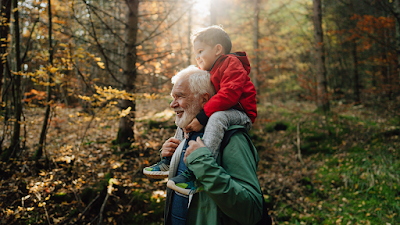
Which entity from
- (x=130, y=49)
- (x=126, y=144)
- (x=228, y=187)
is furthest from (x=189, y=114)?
(x=126, y=144)

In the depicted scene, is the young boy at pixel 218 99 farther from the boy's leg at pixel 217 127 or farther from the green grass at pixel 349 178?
the green grass at pixel 349 178

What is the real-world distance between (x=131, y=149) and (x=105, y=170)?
865 millimetres

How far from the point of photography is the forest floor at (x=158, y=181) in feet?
11.8

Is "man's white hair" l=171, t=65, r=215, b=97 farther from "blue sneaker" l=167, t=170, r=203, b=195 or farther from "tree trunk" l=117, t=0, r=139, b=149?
"tree trunk" l=117, t=0, r=139, b=149

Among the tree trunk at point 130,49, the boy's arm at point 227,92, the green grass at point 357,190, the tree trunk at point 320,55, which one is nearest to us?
the boy's arm at point 227,92

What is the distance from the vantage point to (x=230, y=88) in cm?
149

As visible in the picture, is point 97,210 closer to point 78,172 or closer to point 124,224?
point 124,224

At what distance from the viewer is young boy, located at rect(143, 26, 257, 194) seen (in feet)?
4.34

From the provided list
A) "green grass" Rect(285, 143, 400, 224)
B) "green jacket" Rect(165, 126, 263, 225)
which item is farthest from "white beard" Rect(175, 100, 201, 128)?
"green grass" Rect(285, 143, 400, 224)

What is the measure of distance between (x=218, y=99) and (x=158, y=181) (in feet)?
12.1

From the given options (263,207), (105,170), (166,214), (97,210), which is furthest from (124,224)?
(263,207)

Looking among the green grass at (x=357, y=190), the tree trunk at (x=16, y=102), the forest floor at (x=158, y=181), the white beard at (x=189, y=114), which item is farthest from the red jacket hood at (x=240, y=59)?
the tree trunk at (x=16, y=102)

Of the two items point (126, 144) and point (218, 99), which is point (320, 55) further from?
point (218, 99)

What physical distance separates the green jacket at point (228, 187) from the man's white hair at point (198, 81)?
1.20ft
